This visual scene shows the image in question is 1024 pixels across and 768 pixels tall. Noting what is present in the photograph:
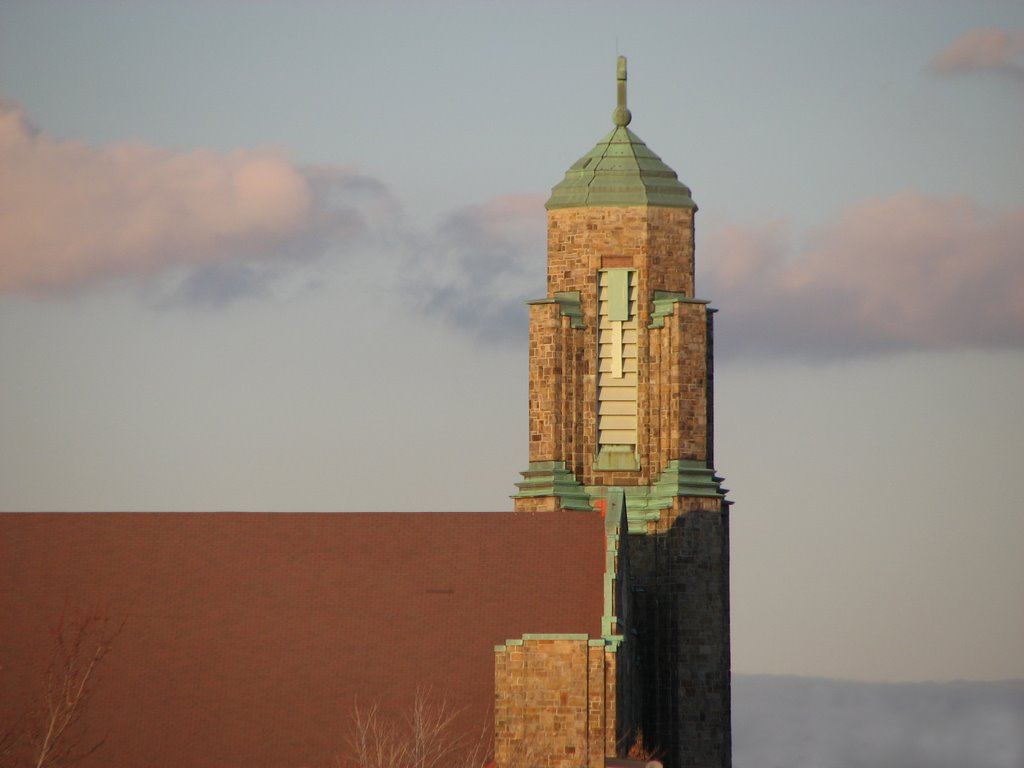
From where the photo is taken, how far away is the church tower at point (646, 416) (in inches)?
2662

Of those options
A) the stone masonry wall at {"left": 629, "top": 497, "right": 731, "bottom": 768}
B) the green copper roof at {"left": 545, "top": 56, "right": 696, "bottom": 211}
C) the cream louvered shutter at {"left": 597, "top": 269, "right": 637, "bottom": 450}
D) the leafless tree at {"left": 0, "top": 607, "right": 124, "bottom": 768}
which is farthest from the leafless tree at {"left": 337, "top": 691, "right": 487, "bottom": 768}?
the green copper roof at {"left": 545, "top": 56, "right": 696, "bottom": 211}

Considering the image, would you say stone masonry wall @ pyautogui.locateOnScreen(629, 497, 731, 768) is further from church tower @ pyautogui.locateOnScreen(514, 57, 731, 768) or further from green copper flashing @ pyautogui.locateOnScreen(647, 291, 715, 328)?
green copper flashing @ pyautogui.locateOnScreen(647, 291, 715, 328)

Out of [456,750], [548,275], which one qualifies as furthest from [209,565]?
[548,275]

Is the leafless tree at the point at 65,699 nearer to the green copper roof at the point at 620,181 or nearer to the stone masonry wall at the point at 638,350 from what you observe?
the stone masonry wall at the point at 638,350

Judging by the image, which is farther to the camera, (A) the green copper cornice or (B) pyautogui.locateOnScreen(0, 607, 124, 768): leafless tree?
(A) the green copper cornice

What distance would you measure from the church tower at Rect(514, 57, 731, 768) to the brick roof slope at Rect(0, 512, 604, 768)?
5095mm

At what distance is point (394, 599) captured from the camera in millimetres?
62750

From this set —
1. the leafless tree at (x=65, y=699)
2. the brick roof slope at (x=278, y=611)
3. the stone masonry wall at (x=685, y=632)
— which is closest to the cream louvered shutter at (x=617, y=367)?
the stone masonry wall at (x=685, y=632)

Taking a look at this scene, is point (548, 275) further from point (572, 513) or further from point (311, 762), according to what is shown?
point (311, 762)

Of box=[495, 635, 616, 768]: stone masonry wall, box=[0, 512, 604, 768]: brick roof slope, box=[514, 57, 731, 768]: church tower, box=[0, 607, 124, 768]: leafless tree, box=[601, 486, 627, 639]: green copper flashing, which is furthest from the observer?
box=[514, 57, 731, 768]: church tower

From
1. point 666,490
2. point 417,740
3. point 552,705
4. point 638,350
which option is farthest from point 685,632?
point 417,740

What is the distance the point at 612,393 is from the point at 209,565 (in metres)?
10.9

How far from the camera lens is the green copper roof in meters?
69.5

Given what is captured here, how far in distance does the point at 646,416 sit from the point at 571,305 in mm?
3114
